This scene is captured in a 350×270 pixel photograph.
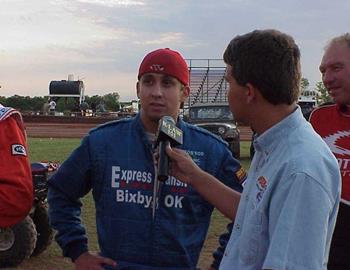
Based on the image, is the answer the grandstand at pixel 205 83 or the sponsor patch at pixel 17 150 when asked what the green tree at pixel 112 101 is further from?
the sponsor patch at pixel 17 150

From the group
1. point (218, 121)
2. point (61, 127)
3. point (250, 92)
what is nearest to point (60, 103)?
point (61, 127)

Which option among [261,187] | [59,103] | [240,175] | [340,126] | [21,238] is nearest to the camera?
[261,187]

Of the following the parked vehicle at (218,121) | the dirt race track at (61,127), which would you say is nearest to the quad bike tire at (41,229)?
the parked vehicle at (218,121)

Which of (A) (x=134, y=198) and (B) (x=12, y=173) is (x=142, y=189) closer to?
(A) (x=134, y=198)

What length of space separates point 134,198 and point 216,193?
540 millimetres

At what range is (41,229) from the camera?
767 cm

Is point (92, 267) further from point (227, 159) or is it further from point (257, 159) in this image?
point (257, 159)

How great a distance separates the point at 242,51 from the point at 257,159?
36cm

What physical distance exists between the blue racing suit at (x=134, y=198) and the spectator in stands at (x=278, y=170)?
92 cm

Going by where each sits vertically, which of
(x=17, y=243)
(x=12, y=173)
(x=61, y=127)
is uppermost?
(x=12, y=173)

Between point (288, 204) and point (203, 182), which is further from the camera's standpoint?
point (203, 182)

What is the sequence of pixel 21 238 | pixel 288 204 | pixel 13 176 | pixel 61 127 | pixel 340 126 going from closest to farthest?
pixel 288 204 < pixel 13 176 < pixel 340 126 < pixel 21 238 < pixel 61 127

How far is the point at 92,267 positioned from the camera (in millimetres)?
3170

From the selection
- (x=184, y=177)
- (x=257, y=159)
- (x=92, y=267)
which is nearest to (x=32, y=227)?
(x=92, y=267)
